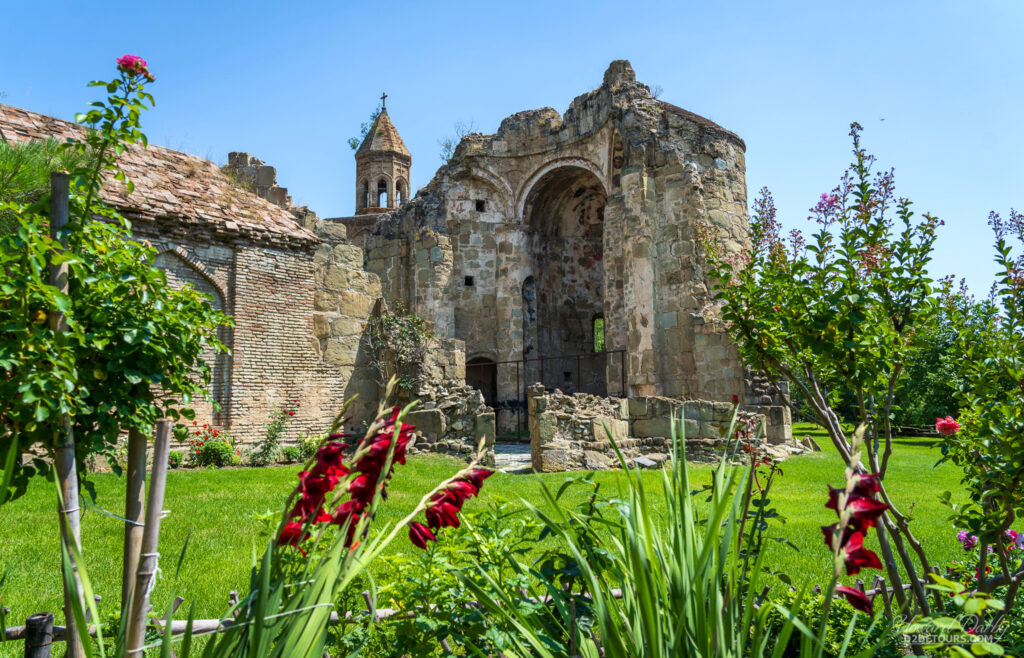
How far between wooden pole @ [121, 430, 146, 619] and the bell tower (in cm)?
3058

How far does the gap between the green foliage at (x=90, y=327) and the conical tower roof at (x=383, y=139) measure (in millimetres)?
31677

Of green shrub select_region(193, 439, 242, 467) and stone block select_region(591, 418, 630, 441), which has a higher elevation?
stone block select_region(591, 418, 630, 441)

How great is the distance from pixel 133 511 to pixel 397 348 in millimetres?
11159

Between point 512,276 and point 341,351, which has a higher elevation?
point 512,276

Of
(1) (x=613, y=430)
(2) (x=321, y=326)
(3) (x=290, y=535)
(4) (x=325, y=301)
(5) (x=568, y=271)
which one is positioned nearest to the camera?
(3) (x=290, y=535)

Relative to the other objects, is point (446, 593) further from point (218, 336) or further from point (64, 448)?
point (218, 336)

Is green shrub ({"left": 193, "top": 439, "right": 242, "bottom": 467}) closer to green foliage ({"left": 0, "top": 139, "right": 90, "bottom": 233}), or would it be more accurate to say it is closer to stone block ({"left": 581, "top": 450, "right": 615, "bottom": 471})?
green foliage ({"left": 0, "top": 139, "right": 90, "bottom": 233})

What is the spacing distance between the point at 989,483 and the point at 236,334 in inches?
439

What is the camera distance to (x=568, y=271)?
70.5 ft

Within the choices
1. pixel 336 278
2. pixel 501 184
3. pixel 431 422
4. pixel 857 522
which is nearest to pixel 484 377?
pixel 501 184

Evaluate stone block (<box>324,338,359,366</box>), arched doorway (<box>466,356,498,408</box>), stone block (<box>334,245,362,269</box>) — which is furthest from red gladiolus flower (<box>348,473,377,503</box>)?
arched doorway (<box>466,356,498,408</box>)

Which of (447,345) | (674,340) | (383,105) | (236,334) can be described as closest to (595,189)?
(674,340)

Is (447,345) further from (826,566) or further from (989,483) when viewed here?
(989,483)

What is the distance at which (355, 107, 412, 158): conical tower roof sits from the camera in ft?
108
